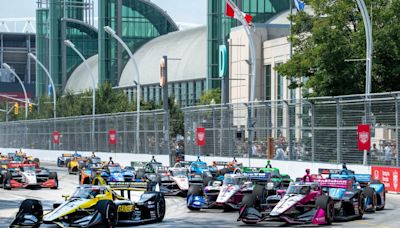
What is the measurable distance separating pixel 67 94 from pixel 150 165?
225 ft

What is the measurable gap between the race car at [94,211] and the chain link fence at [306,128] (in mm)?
15270

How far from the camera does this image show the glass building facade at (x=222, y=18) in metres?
98.8

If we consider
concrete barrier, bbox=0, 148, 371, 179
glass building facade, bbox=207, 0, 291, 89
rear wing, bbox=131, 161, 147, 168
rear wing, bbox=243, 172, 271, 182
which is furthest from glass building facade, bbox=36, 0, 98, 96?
rear wing, bbox=243, 172, 271, 182

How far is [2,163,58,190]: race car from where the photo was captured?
4434 centimetres

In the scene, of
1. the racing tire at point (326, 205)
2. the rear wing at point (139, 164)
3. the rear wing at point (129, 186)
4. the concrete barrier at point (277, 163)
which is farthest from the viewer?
the rear wing at point (139, 164)

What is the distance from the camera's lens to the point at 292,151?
165 ft

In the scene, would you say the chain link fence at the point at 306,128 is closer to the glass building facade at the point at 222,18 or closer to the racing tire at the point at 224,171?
the racing tire at the point at 224,171

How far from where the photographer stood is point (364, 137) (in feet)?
139

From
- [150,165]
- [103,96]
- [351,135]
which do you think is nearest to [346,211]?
[351,135]

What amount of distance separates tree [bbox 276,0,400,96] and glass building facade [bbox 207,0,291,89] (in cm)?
4655

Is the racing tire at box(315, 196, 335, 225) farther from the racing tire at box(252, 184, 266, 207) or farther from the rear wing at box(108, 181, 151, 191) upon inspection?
the rear wing at box(108, 181, 151, 191)

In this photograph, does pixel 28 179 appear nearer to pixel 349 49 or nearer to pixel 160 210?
pixel 349 49

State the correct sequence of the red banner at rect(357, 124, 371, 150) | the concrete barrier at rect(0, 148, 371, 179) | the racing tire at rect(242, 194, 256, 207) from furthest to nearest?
1. the concrete barrier at rect(0, 148, 371, 179)
2. the red banner at rect(357, 124, 371, 150)
3. the racing tire at rect(242, 194, 256, 207)

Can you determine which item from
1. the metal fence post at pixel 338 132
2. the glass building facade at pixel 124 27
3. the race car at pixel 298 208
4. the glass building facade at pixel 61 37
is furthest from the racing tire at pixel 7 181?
the glass building facade at pixel 61 37
